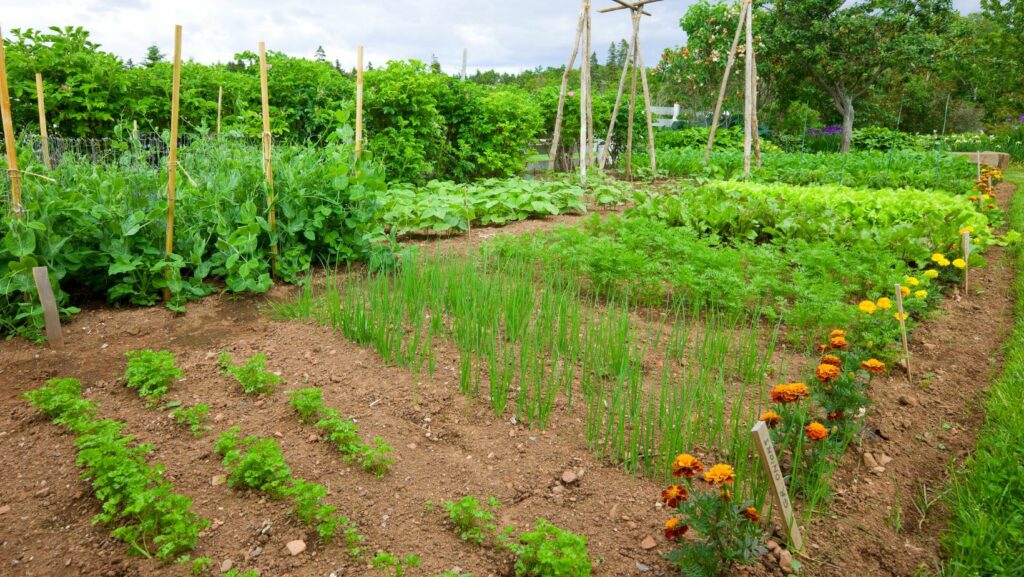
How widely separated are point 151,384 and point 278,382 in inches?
23.2

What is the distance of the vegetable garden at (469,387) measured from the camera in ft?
6.71

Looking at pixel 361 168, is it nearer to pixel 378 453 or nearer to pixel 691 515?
pixel 378 453

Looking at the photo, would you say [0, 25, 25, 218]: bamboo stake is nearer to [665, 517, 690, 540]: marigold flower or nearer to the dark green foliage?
the dark green foliage

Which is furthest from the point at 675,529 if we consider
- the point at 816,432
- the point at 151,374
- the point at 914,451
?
the point at 151,374

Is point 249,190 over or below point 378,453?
over

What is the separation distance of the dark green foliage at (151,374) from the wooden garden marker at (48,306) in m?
0.75

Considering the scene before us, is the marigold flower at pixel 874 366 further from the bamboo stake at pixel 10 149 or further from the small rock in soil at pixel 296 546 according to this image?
the bamboo stake at pixel 10 149

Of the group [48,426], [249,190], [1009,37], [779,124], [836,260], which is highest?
[1009,37]

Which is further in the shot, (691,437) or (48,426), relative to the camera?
(48,426)

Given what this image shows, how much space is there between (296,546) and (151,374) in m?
1.49

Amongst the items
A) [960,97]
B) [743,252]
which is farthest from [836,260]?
[960,97]

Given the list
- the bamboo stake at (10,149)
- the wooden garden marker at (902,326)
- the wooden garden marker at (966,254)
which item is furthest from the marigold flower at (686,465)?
the wooden garden marker at (966,254)

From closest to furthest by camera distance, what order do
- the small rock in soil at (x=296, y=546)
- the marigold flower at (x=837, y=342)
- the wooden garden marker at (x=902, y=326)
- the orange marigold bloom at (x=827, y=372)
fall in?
1. the small rock in soil at (x=296, y=546)
2. the orange marigold bloom at (x=827, y=372)
3. the marigold flower at (x=837, y=342)
4. the wooden garden marker at (x=902, y=326)

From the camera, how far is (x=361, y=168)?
4590 millimetres
